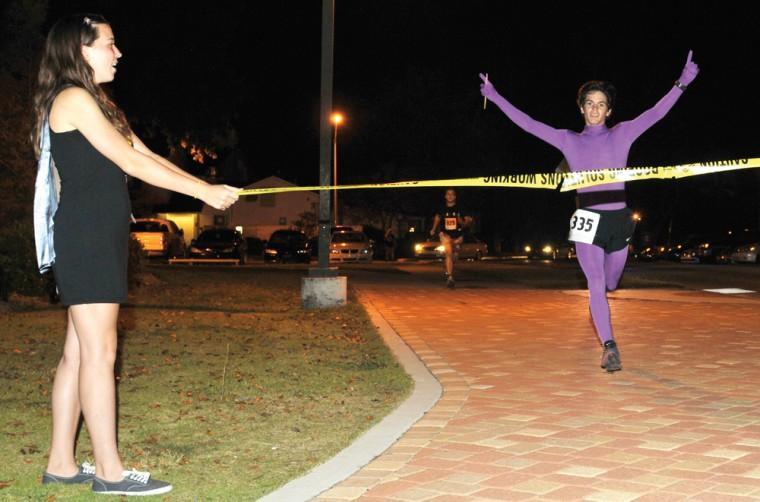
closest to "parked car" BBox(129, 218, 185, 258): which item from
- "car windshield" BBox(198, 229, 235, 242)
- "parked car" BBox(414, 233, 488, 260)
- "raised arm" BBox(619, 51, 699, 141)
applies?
"car windshield" BBox(198, 229, 235, 242)

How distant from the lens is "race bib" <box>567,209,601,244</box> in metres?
6.57

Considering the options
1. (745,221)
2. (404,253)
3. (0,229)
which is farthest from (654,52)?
(0,229)

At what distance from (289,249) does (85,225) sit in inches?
1281

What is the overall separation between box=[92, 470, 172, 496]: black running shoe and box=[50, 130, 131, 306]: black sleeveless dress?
0.78 metres

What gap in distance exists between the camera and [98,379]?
12.7 feet

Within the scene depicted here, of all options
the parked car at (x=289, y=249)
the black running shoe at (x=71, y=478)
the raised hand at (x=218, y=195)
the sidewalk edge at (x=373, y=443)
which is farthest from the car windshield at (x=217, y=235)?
the raised hand at (x=218, y=195)

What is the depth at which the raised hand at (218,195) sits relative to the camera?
3.70 metres

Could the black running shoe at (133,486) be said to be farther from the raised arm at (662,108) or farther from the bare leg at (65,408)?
the raised arm at (662,108)

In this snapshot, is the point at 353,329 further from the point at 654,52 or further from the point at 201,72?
the point at 654,52

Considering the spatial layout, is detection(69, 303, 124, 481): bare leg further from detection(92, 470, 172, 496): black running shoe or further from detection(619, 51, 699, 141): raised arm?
detection(619, 51, 699, 141): raised arm

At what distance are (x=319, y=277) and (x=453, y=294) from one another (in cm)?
320

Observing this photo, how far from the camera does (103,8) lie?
1684 cm

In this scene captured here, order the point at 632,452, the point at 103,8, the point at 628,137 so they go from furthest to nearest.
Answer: the point at 103,8
the point at 628,137
the point at 632,452

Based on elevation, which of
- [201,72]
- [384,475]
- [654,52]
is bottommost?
[384,475]
